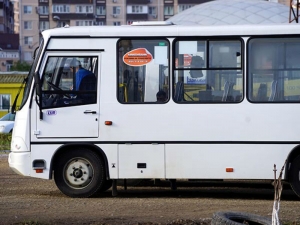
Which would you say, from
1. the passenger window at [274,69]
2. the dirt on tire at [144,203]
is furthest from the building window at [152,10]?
the passenger window at [274,69]

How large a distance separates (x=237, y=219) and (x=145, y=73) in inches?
143

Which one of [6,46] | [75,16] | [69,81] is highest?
[75,16]

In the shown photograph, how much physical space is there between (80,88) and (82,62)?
16.9 inches

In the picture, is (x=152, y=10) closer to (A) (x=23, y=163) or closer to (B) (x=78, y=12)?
(B) (x=78, y=12)

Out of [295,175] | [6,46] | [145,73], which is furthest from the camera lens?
[6,46]

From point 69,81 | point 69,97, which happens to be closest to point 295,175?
point 69,97

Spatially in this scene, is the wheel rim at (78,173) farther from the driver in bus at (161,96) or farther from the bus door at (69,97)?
the driver in bus at (161,96)

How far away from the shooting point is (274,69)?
12.5 meters

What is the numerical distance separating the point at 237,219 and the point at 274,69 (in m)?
3.51

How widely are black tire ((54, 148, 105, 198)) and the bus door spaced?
350 mm

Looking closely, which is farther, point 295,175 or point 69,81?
point 69,81

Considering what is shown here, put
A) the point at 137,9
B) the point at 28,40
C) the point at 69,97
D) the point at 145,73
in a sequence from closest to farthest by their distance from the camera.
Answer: the point at 145,73
the point at 69,97
the point at 137,9
the point at 28,40

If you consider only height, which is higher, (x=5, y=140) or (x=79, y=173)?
(x=79, y=173)

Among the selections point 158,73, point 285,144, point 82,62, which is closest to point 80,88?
point 82,62
